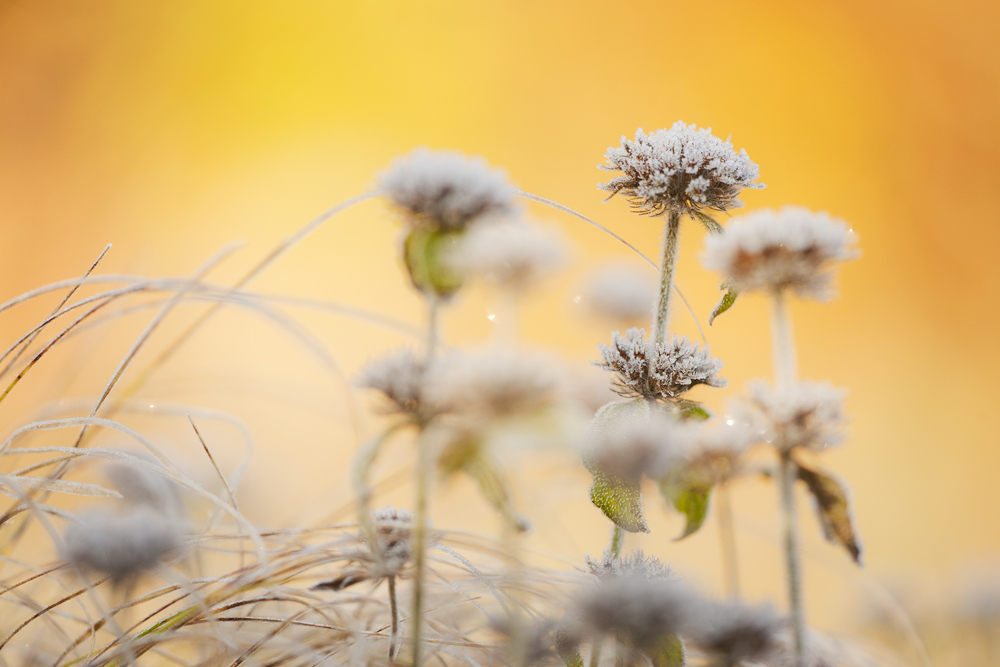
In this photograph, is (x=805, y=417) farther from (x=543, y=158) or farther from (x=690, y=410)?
(x=543, y=158)

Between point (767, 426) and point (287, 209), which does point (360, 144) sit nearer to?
point (287, 209)

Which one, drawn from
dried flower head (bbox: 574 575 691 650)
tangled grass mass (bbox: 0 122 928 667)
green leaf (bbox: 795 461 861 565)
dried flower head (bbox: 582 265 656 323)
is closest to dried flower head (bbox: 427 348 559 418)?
tangled grass mass (bbox: 0 122 928 667)

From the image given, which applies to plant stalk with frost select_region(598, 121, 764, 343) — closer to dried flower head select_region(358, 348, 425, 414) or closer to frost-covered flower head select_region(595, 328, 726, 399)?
frost-covered flower head select_region(595, 328, 726, 399)

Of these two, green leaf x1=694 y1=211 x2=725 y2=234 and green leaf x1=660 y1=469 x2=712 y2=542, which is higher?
green leaf x1=694 y1=211 x2=725 y2=234

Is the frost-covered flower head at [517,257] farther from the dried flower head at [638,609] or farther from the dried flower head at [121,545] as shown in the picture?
the dried flower head at [121,545]

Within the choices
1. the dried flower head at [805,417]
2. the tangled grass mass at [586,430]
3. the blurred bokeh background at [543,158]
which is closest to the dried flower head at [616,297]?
the tangled grass mass at [586,430]

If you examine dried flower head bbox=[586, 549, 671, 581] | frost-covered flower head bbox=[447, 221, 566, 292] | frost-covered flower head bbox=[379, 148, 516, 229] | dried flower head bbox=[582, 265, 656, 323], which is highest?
dried flower head bbox=[582, 265, 656, 323]
